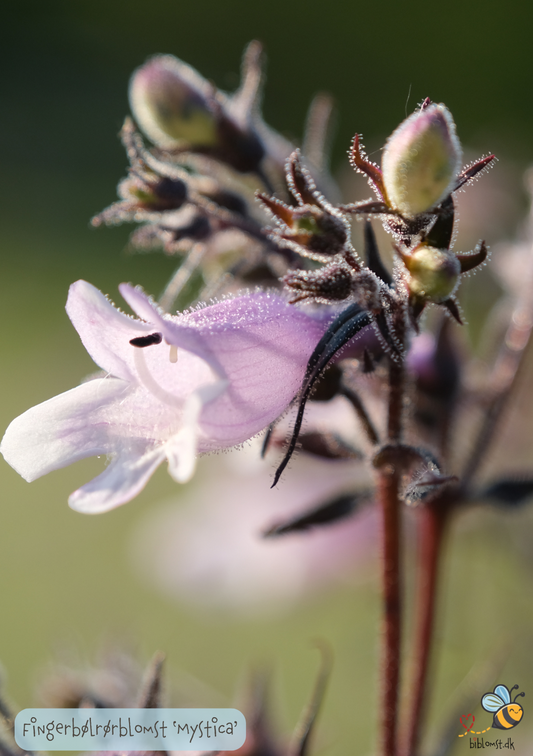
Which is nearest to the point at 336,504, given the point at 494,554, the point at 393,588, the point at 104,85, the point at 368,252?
the point at 393,588

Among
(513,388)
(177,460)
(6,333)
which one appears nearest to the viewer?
(177,460)

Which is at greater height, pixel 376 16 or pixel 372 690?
pixel 376 16

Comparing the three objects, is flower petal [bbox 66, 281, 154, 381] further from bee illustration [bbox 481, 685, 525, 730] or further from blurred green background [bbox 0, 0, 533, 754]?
bee illustration [bbox 481, 685, 525, 730]

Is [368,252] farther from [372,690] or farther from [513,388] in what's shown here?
[372,690]

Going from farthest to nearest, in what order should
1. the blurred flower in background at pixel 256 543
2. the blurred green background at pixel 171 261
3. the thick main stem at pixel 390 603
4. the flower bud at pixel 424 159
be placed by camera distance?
the blurred green background at pixel 171 261 → the blurred flower in background at pixel 256 543 → the thick main stem at pixel 390 603 → the flower bud at pixel 424 159

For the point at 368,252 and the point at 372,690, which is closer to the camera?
the point at 368,252

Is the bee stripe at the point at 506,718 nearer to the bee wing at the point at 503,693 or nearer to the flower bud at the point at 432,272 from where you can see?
the bee wing at the point at 503,693

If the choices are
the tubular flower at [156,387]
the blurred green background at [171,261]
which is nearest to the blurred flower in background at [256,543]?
the blurred green background at [171,261]
